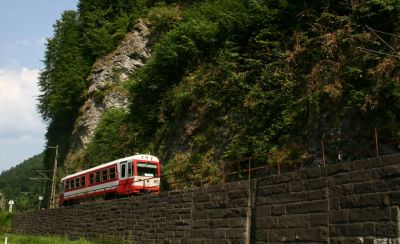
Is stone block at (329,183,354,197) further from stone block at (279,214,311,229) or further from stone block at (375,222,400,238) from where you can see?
stone block at (375,222,400,238)

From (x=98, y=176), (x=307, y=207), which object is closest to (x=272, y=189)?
(x=307, y=207)

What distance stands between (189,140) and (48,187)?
33193mm

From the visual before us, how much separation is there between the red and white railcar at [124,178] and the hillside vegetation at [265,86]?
125cm

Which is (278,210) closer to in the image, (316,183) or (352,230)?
(316,183)

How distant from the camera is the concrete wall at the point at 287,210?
375 inches

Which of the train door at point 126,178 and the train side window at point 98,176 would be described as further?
the train side window at point 98,176

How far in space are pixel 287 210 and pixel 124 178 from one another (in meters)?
14.5

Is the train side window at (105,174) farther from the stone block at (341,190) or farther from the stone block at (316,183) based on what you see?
the stone block at (341,190)

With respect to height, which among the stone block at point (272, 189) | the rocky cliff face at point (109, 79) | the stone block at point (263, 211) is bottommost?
the stone block at point (263, 211)

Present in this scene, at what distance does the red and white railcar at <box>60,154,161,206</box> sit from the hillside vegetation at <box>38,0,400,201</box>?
4.11 ft

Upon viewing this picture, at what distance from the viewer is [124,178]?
24953mm

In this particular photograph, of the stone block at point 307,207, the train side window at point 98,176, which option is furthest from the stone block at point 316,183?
the train side window at point 98,176

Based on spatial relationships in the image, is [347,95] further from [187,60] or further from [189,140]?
[187,60]

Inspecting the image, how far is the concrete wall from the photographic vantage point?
952 centimetres
